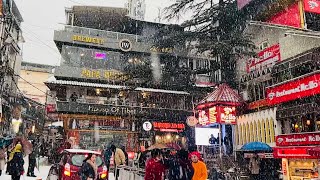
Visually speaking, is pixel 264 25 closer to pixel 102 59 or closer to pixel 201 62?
pixel 201 62

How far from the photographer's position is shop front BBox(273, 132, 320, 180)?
15.5 metres

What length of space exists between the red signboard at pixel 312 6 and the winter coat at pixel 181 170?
17458 mm

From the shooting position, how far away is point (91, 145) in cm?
3134

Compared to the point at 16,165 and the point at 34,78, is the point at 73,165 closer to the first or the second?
the point at 16,165

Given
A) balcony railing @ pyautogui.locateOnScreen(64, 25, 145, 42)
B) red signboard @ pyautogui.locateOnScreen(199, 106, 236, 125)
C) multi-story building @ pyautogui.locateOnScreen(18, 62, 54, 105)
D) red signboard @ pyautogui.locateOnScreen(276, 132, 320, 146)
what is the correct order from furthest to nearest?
multi-story building @ pyautogui.locateOnScreen(18, 62, 54, 105) < balcony railing @ pyautogui.locateOnScreen(64, 25, 145, 42) < red signboard @ pyautogui.locateOnScreen(199, 106, 236, 125) < red signboard @ pyautogui.locateOnScreen(276, 132, 320, 146)

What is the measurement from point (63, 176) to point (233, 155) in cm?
1659

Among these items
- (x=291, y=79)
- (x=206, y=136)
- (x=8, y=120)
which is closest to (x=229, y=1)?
(x=291, y=79)

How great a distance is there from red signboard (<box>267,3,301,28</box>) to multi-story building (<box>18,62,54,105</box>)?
155 ft

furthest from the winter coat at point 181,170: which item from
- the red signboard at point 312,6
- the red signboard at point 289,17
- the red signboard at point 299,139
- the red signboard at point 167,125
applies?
the red signboard at point 167,125

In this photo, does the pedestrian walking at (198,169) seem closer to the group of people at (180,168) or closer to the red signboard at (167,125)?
the group of people at (180,168)

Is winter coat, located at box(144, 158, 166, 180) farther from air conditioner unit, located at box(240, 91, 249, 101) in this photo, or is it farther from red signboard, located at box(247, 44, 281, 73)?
air conditioner unit, located at box(240, 91, 249, 101)

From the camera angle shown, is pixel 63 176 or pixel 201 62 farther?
pixel 201 62

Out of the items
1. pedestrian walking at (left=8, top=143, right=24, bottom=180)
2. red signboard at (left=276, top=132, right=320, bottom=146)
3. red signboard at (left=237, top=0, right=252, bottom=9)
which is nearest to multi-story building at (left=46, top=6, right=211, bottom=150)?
red signboard at (left=237, top=0, right=252, bottom=9)

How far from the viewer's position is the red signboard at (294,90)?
667 inches
